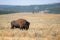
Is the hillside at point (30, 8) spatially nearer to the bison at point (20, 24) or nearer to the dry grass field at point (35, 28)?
the dry grass field at point (35, 28)

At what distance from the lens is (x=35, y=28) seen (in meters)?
2.91

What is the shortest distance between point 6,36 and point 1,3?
577 mm

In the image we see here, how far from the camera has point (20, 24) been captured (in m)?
2.98

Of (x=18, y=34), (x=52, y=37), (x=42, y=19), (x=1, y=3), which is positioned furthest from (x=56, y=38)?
(x=1, y=3)

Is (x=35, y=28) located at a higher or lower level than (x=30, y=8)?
lower

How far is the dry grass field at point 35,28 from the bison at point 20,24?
51 millimetres

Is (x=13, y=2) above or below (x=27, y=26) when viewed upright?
above

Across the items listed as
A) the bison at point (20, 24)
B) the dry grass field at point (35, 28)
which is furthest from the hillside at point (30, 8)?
the bison at point (20, 24)

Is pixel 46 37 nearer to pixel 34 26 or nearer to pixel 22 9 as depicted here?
pixel 34 26

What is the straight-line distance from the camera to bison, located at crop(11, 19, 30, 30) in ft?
9.65

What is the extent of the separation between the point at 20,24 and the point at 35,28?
10.6 inches

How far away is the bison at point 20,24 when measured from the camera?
9.65ft

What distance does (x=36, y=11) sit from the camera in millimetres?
2959

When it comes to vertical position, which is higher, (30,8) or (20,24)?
(30,8)
